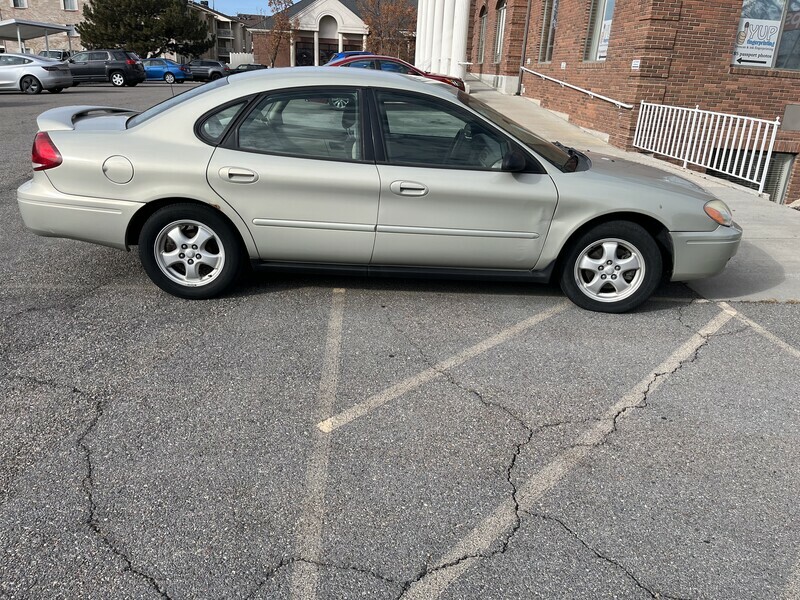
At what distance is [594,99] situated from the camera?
1459 cm

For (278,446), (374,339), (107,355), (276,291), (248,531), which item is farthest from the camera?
(276,291)

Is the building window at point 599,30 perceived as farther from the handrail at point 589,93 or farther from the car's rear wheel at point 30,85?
the car's rear wheel at point 30,85

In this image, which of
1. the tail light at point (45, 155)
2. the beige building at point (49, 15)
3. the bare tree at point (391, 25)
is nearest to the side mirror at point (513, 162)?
the tail light at point (45, 155)

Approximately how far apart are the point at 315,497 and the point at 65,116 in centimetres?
388

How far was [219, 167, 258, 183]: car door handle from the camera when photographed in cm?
441

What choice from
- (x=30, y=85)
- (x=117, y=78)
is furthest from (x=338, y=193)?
(x=117, y=78)

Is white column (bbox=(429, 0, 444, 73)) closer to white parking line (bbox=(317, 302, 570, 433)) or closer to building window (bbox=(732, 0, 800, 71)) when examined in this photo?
building window (bbox=(732, 0, 800, 71))

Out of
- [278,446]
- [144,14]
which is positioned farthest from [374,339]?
[144,14]

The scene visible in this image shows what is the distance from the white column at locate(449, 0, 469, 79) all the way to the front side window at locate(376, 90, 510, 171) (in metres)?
21.2

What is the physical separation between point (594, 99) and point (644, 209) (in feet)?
36.2

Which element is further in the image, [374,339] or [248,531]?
[374,339]

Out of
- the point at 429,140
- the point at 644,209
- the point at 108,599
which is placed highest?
the point at 429,140

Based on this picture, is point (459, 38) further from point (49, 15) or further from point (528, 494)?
point (49, 15)

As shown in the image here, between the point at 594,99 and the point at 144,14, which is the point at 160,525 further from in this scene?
the point at 144,14
